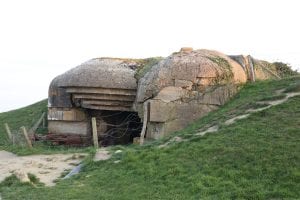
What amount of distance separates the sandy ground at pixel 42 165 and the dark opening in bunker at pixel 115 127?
418cm

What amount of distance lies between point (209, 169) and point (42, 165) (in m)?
5.17

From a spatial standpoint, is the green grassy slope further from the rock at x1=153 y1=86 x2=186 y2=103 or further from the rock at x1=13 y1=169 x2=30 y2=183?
the rock at x1=13 y1=169 x2=30 y2=183

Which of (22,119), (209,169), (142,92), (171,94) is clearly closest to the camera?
(209,169)

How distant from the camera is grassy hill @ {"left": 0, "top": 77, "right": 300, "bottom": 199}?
7301mm

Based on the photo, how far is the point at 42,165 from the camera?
472 inches

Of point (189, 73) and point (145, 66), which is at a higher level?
point (145, 66)

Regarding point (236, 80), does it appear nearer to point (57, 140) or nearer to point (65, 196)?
point (57, 140)

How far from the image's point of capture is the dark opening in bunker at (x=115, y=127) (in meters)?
17.5

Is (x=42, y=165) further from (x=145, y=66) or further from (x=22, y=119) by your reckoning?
(x=22, y=119)

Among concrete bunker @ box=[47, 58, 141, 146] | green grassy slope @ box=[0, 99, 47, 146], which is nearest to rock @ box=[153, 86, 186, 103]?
concrete bunker @ box=[47, 58, 141, 146]

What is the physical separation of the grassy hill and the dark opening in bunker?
20.2ft

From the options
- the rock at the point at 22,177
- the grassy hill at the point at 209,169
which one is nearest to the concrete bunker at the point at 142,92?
the grassy hill at the point at 209,169

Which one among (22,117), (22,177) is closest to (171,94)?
(22,177)

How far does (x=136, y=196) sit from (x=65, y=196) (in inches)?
49.6
